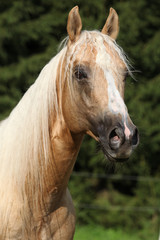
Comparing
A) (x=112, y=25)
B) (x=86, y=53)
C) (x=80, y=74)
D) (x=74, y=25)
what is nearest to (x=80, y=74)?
(x=80, y=74)

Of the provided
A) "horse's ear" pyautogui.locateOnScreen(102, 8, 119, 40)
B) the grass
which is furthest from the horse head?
the grass

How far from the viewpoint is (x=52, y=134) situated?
8.93ft

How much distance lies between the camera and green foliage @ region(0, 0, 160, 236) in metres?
7.71

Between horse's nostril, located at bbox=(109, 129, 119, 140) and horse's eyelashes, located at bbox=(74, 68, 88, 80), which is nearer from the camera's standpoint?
horse's nostril, located at bbox=(109, 129, 119, 140)

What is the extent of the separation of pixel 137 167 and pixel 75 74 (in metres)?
5.67

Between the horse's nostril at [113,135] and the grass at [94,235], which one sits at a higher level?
the horse's nostril at [113,135]

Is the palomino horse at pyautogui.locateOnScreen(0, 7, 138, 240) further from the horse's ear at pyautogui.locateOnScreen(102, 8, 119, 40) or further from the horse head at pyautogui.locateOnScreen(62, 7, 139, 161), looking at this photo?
the horse's ear at pyautogui.locateOnScreen(102, 8, 119, 40)

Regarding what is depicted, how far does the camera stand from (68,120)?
2.67 m

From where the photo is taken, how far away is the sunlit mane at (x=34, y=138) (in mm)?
2666

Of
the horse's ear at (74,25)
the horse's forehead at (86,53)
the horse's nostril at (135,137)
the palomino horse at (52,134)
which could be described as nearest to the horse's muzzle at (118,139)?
the horse's nostril at (135,137)

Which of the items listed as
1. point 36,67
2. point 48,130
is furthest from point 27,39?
point 48,130

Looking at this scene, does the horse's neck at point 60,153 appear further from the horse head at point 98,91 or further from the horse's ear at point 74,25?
the horse's ear at point 74,25

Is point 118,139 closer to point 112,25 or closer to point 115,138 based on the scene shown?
point 115,138

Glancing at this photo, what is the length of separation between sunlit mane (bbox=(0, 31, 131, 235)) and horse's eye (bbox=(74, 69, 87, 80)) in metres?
0.07
